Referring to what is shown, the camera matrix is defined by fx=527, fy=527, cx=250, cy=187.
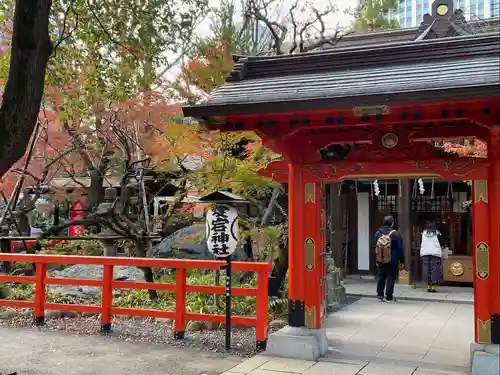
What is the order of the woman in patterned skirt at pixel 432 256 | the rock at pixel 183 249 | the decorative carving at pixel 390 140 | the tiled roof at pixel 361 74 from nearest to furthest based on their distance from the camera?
1. the tiled roof at pixel 361 74
2. the decorative carving at pixel 390 140
3. the woman in patterned skirt at pixel 432 256
4. the rock at pixel 183 249

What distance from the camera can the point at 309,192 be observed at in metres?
7.55

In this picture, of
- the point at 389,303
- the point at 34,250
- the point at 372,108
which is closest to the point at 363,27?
the point at 389,303

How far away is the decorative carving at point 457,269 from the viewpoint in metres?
14.4

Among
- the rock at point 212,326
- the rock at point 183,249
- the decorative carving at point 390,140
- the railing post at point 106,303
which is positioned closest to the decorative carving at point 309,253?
the decorative carving at point 390,140

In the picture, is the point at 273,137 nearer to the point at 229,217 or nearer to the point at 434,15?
the point at 229,217

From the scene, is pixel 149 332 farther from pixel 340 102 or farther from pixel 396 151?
pixel 340 102

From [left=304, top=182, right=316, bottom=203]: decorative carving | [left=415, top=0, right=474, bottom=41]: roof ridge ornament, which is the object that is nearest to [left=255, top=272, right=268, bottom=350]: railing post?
[left=304, top=182, right=316, bottom=203]: decorative carving

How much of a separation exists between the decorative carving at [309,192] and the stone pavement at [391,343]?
222cm

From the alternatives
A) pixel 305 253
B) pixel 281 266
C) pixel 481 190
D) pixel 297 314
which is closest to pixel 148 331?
pixel 281 266

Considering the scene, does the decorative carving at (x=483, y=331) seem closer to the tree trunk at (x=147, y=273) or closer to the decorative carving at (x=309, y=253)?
the decorative carving at (x=309, y=253)

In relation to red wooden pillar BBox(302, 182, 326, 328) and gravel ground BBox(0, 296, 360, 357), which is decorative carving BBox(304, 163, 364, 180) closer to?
red wooden pillar BBox(302, 182, 326, 328)

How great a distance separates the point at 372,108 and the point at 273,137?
162 cm

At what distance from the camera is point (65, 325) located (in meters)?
9.71

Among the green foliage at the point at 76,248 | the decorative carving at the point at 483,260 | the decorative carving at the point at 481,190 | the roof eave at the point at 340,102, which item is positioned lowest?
the green foliage at the point at 76,248
